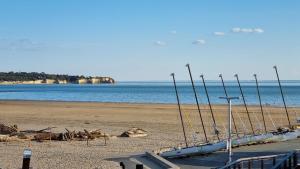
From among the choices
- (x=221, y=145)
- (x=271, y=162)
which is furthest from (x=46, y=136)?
(x=271, y=162)

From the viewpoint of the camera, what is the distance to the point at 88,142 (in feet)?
95.5

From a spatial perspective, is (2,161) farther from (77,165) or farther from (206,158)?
(206,158)

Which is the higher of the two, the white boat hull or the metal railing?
the metal railing

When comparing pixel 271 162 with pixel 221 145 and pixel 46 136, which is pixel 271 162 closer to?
pixel 221 145

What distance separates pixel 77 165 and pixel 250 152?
8.96m

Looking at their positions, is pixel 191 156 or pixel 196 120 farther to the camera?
pixel 196 120

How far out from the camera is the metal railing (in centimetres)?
1416

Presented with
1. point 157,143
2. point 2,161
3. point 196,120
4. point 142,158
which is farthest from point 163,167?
point 196,120

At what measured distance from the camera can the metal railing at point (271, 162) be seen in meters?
14.2

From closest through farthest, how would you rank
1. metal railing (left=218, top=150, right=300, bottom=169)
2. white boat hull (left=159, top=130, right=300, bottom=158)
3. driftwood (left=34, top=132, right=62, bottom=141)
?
metal railing (left=218, top=150, right=300, bottom=169), white boat hull (left=159, top=130, right=300, bottom=158), driftwood (left=34, top=132, right=62, bottom=141)

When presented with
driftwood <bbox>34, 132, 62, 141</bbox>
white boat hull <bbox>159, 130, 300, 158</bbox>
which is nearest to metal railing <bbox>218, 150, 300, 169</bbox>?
white boat hull <bbox>159, 130, 300, 158</bbox>

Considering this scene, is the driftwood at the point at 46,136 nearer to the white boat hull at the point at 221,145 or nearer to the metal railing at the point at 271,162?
the white boat hull at the point at 221,145

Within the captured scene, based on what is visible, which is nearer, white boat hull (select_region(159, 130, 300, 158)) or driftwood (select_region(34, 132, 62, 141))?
white boat hull (select_region(159, 130, 300, 158))

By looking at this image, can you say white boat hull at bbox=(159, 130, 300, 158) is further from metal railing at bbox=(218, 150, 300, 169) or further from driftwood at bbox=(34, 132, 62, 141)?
driftwood at bbox=(34, 132, 62, 141)
